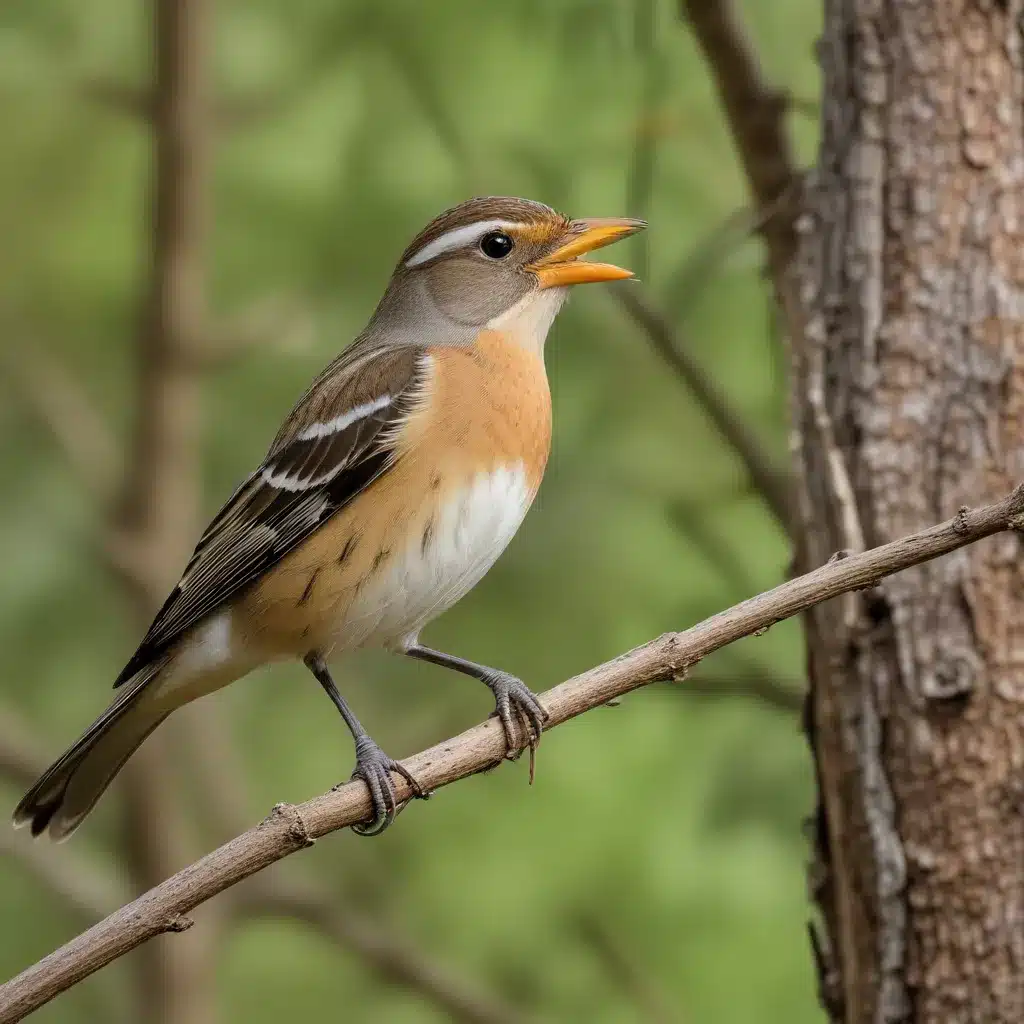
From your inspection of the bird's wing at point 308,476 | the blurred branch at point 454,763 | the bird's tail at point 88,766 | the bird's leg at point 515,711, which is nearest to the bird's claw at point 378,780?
the bird's leg at point 515,711

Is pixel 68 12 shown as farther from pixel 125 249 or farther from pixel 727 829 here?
pixel 727 829

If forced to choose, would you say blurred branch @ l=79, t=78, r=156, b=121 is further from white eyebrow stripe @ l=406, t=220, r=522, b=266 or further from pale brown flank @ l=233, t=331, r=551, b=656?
pale brown flank @ l=233, t=331, r=551, b=656

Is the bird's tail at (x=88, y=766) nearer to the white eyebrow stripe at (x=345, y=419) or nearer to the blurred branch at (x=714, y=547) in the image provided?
the white eyebrow stripe at (x=345, y=419)

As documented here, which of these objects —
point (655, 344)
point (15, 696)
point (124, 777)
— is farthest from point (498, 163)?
point (15, 696)

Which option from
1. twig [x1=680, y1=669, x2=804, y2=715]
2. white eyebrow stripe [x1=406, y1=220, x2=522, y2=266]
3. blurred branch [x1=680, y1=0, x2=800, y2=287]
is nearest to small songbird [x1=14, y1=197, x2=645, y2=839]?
white eyebrow stripe [x1=406, y1=220, x2=522, y2=266]

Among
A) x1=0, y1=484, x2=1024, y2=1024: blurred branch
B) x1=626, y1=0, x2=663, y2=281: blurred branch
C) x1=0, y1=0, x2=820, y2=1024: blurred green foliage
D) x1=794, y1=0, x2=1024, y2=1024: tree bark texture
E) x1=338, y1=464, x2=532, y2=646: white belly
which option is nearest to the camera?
x1=0, y1=484, x2=1024, y2=1024: blurred branch

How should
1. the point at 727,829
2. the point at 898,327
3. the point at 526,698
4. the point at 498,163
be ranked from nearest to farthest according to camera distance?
the point at 526,698 → the point at 898,327 → the point at 727,829 → the point at 498,163

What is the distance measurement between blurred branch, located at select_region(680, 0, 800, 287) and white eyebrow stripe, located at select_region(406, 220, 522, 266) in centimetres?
89

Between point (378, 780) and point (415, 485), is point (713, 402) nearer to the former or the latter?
point (415, 485)

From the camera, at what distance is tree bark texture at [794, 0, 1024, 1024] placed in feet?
13.7

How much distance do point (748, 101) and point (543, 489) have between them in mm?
2381

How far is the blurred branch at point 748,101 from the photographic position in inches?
206

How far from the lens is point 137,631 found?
7805 mm

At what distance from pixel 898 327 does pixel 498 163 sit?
270 centimetres
